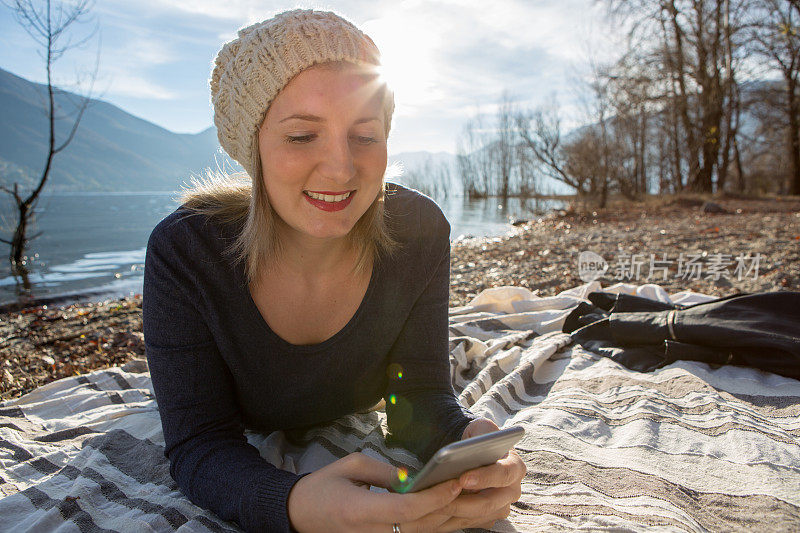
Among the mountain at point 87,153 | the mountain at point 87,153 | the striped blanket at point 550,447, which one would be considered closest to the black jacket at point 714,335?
the striped blanket at point 550,447

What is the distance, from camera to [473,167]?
134 ft

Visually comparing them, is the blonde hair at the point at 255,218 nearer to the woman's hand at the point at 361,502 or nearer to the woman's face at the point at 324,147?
the woman's face at the point at 324,147

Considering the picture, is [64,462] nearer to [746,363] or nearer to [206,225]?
[206,225]

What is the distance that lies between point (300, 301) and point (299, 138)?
1.85ft

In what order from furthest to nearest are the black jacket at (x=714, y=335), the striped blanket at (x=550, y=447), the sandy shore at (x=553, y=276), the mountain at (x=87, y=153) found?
the mountain at (x=87, y=153) → the sandy shore at (x=553, y=276) → the black jacket at (x=714, y=335) → the striped blanket at (x=550, y=447)

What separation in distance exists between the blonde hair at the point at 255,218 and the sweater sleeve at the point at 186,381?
0.18 metres

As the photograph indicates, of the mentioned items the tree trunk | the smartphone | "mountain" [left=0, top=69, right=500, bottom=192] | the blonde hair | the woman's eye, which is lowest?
the smartphone

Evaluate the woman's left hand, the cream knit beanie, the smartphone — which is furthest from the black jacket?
the cream knit beanie

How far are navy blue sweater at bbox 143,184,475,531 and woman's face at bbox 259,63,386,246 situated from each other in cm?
31

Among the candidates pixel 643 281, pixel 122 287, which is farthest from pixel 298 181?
pixel 122 287

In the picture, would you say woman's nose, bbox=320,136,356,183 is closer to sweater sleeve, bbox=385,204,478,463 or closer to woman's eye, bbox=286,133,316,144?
woman's eye, bbox=286,133,316,144

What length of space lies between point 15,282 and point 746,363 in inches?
442

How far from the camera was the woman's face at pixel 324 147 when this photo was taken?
144cm

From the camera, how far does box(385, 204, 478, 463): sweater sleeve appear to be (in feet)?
5.67
